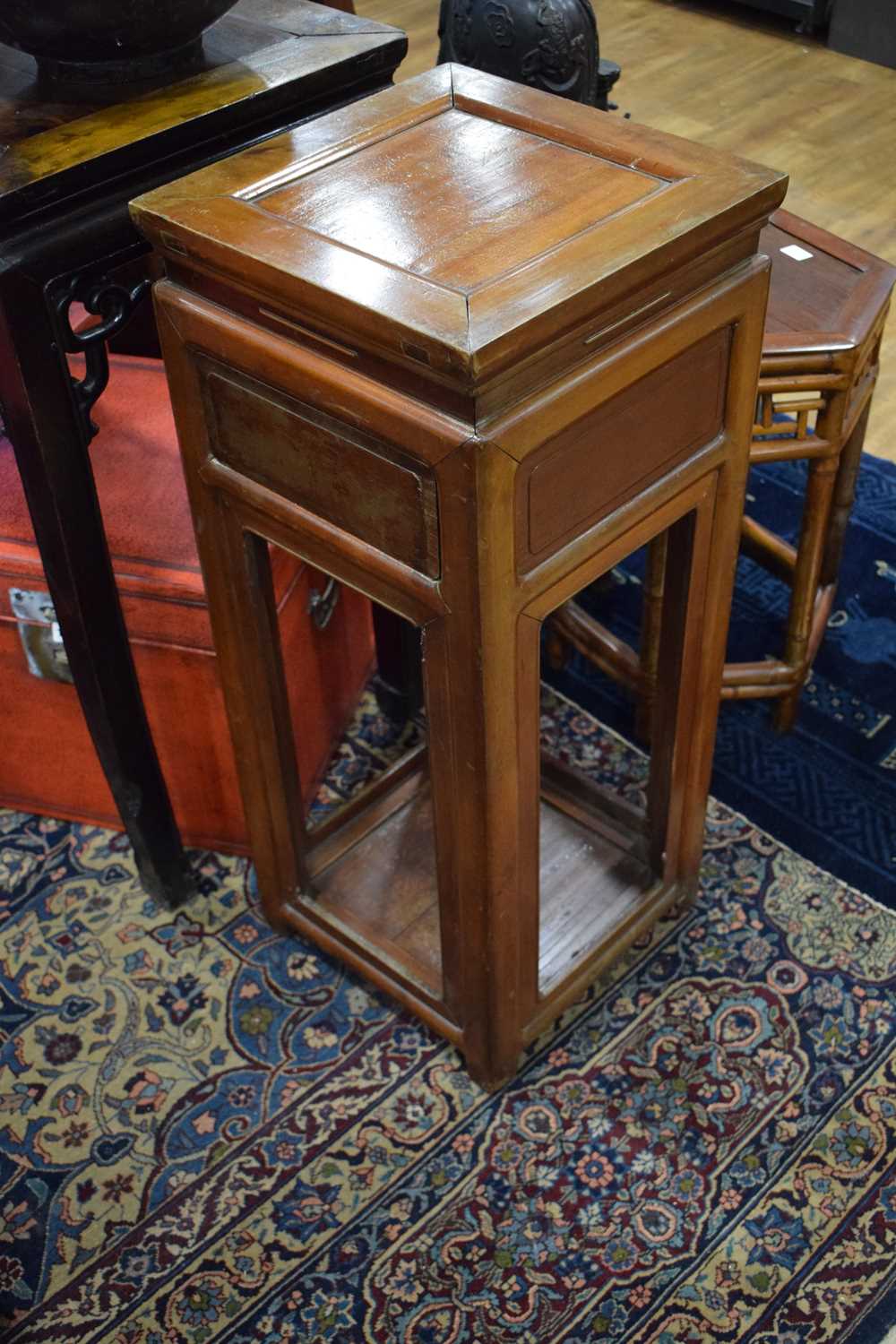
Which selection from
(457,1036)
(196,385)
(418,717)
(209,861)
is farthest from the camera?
(418,717)

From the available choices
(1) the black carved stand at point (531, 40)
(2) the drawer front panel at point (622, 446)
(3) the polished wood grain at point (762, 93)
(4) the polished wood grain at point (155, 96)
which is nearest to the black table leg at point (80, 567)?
(4) the polished wood grain at point (155, 96)

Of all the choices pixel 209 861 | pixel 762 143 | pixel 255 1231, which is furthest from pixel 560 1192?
pixel 762 143

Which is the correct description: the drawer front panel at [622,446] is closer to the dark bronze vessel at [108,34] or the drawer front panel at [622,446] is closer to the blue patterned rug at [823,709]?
the dark bronze vessel at [108,34]

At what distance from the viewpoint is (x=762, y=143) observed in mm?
3385

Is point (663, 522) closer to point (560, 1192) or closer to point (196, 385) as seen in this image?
point (196, 385)

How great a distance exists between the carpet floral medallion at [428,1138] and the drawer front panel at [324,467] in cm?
69

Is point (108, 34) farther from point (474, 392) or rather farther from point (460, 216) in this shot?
point (474, 392)

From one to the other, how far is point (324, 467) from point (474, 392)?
0.22m

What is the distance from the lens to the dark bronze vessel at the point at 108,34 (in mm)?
1181

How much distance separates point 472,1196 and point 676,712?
1.76 ft

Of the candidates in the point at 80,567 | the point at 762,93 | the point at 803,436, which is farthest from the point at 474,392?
the point at 762,93

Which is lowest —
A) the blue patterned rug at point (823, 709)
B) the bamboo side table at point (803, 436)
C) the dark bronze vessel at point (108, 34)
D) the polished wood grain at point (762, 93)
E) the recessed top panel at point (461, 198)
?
the blue patterned rug at point (823, 709)

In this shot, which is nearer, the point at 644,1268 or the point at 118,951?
the point at 644,1268

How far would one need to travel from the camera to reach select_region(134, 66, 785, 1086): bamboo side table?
0.98 meters
